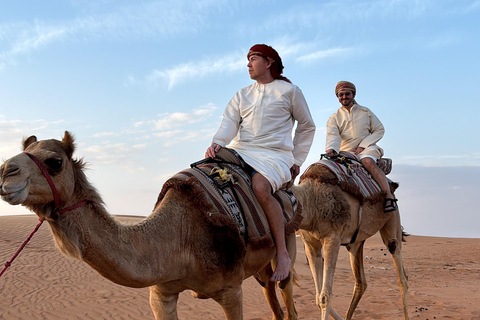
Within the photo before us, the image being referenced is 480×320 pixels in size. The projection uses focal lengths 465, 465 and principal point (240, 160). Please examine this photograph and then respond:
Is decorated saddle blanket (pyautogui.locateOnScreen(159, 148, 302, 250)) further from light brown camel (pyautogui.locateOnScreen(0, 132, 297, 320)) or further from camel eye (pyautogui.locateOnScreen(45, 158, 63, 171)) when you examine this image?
camel eye (pyautogui.locateOnScreen(45, 158, 63, 171))

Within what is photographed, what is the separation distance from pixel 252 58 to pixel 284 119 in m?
0.75

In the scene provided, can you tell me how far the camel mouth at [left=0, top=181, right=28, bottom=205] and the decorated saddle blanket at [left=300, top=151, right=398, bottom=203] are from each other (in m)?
4.71

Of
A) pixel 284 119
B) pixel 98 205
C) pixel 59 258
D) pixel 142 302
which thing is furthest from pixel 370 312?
pixel 59 258

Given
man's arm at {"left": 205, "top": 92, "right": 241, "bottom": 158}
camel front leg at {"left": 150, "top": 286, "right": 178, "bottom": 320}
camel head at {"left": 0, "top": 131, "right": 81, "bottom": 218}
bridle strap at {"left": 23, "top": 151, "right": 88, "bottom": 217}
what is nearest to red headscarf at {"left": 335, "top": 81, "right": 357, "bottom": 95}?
man's arm at {"left": 205, "top": 92, "right": 241, "bottom": 158}

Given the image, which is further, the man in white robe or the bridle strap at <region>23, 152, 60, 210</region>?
the man in white robe

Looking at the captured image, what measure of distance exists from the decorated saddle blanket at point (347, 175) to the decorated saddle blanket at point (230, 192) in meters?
2.62

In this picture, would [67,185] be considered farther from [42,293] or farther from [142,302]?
[42,293]

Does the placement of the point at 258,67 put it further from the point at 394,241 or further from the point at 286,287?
the point at 394,241

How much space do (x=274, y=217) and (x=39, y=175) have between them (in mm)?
2135

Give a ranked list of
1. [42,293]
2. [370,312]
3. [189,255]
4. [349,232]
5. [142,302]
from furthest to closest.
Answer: [42,293], [142,302], [370,312], [349,232], [189,255]

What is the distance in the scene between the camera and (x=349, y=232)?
6.86 m

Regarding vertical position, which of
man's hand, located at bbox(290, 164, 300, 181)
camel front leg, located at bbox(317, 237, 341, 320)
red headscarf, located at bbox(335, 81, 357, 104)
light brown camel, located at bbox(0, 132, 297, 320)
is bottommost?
camel front leg, located at bbox(317, 237, 341, 320)

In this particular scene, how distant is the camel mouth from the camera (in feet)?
8.51

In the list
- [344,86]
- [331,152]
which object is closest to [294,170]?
[331,152]
